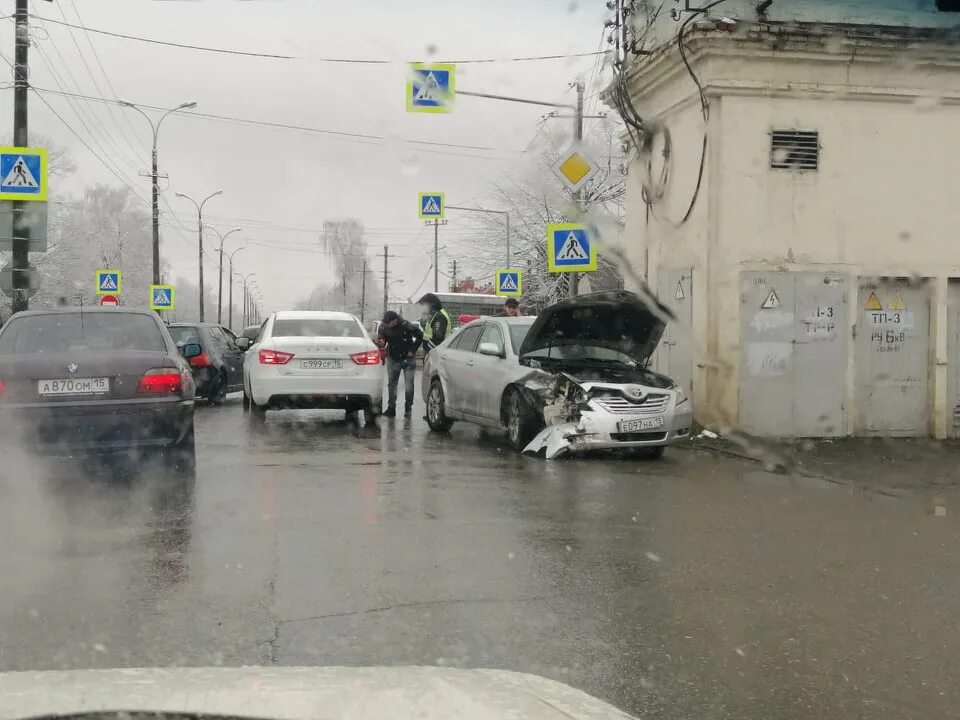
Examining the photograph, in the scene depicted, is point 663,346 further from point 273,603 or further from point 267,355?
point 273,603

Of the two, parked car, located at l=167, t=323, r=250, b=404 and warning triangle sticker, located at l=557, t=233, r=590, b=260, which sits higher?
warning triangle sticker, located at l=557, t=233, r=590, b=260

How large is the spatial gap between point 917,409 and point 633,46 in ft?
21.0

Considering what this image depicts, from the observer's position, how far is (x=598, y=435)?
1068 cm

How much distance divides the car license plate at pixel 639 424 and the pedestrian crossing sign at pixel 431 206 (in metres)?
11.7

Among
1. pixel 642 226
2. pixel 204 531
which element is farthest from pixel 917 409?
pixel 204 531

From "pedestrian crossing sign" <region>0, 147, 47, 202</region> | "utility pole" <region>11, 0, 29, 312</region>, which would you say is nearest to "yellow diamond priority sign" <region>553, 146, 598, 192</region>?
"pedestrian crossing sign" <region>0, 147, 47, 202</region>

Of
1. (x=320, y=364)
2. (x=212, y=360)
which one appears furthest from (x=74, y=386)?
(x=212, y=360)

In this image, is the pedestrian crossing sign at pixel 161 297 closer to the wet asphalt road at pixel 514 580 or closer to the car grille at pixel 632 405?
the wet asphalt road at pixel 514 580

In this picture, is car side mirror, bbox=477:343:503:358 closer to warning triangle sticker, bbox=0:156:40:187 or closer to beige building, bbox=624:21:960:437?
beige building, bbox=624:21:960:437

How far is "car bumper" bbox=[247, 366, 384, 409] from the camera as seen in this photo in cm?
1380

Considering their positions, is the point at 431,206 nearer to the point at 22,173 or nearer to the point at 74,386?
the point at 22,173

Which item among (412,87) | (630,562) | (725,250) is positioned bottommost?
(630,562)

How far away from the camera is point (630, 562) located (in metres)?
6.07

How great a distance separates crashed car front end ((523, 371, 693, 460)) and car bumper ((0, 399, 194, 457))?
3.93 meters
